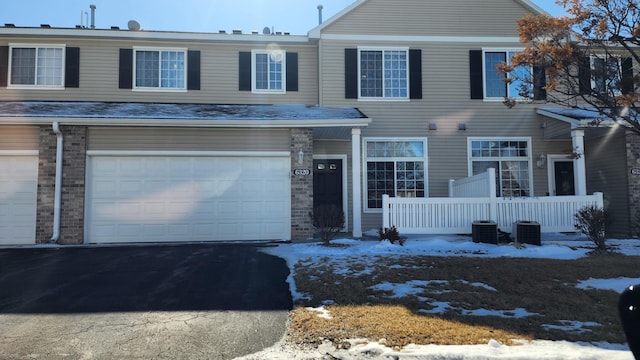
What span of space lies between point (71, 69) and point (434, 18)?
11086 mm

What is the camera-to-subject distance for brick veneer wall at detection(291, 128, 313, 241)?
35.0ft

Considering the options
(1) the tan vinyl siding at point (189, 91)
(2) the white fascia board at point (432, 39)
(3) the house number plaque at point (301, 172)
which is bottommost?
(3) the house number plaque at point (301, 172)

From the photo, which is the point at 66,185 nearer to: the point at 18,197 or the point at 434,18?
the point at 18,197

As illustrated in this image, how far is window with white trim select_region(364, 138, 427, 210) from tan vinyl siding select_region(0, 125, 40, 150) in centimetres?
876

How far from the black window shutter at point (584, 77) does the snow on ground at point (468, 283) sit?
128 inches

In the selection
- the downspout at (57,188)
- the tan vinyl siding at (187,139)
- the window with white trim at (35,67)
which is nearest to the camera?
the downspout at (57,188)

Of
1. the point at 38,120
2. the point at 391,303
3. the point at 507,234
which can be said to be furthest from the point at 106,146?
the point at 507,234

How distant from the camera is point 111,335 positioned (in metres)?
4.18

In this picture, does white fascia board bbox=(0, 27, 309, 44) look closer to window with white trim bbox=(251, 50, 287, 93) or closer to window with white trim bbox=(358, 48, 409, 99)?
window with white trim bbox=(251, 50, 287, 93)

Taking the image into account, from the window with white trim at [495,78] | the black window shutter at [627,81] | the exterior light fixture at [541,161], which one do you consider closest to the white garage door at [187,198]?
the window with white trim at [495,78]

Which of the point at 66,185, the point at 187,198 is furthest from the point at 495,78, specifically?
the point at 66,185

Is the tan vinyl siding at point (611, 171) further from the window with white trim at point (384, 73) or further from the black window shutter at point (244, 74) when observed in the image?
the black window shutter at point (244, 74)

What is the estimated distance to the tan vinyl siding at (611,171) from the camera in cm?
1182

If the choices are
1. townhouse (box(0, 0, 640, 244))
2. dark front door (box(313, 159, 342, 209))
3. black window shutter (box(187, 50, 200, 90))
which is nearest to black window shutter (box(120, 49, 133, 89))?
townhouse (box(0, 0, 640, 244))
